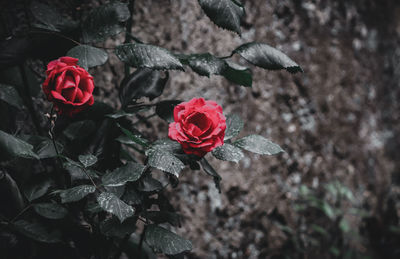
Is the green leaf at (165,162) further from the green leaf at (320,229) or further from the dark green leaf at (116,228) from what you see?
the green leaf at (320,229)

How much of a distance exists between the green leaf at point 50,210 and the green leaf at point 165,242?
0.19 metres

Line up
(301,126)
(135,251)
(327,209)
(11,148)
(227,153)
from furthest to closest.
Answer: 1. (301,126)
2. (327,209)
3. (135,251)
4. (227,153)
5. (11,148)

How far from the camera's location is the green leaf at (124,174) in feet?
1.75

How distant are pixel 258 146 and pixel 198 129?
0.15 metres

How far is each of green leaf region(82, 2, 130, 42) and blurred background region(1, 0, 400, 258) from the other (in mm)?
317

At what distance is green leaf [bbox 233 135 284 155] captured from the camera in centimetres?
59

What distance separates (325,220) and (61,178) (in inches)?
50.2

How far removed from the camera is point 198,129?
52cm

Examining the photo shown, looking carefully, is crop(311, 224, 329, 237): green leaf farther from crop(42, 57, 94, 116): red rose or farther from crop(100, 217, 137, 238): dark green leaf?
crop(42, 57, 94, 116): red rose

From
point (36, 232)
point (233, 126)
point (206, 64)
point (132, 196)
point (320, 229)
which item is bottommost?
point (320, 229)

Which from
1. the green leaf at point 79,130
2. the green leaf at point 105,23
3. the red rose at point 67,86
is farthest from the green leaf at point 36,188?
the green leaf at point 105,23

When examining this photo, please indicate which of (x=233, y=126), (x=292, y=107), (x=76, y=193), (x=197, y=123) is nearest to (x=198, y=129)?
(x=197, y=123)

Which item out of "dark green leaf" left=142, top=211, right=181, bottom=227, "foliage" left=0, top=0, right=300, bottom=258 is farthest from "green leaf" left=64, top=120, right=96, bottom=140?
"dark green leaf" left=142, top=211, right=181, bottom=227

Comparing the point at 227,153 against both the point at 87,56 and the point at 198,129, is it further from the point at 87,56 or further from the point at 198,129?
the point at 87,56
